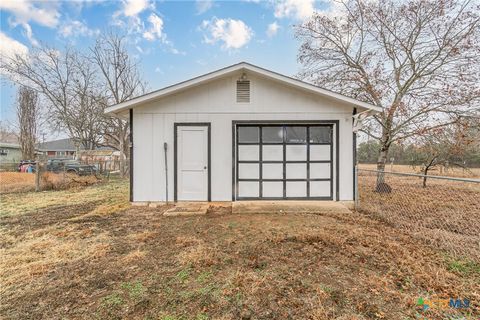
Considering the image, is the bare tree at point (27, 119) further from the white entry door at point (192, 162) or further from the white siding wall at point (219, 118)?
the white entry door at point (192, 162)

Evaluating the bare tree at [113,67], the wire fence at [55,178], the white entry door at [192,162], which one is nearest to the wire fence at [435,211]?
the white entry door at [192,162]

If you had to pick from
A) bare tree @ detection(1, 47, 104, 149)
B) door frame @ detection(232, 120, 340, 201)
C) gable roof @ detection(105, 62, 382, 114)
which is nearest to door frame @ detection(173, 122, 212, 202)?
door frame @ detection(232, 120, 340, 201)

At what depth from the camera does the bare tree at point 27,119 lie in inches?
895

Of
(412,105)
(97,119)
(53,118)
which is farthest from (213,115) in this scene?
(53,118)

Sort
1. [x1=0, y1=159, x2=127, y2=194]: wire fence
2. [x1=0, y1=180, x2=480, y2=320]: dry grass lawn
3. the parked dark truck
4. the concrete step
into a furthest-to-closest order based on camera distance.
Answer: the parked dark truck, [x1=0, y1=159, x2=127, y2=194]: wire fence, the concrete step, [x1=0, y1=180, x2=480, y2=320]: dry grass lawn

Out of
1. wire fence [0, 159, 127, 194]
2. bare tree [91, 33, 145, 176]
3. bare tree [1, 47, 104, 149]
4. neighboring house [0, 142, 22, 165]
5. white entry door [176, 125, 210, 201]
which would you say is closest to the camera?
white entry door [176, 125, 210, 201]

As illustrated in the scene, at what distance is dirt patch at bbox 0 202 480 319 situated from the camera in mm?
2055

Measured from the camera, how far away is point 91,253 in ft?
10.7

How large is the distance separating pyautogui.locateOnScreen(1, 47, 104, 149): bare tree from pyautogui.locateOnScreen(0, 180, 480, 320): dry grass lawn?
44.7 feet

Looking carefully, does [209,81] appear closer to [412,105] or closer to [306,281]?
[306,281]

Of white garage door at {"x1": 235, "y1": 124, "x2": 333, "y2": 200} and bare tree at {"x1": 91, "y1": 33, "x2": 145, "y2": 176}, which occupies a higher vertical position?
bare tree at {"x1": 91, "y1": 33, "x2": 145, "y2": 176}

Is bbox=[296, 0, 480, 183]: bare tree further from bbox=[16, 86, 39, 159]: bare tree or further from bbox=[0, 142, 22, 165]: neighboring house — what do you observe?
bbox=[0, 142, 22, 165]: neighboring house

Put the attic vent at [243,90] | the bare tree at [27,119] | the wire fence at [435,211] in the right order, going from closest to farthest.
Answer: the wire fence at [435,211] < the attic vent at [243,90] < the bare tree at [27,119]

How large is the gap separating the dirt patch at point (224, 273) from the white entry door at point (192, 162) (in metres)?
1.58
